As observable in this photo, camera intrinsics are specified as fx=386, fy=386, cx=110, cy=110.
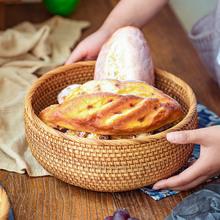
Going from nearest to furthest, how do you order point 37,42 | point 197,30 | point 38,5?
point 197,30, point 37,42, point 38,5

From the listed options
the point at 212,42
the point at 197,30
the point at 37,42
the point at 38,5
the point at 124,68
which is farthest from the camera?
the point at 38,5

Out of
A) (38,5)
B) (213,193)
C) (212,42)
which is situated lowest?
(38,5)

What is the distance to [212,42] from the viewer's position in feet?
3.90

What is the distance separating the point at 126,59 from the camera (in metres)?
0.91

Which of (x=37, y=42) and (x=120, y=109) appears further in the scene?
(x=37, y=42)

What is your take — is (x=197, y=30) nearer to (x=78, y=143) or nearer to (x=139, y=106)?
(x=139, y=106)

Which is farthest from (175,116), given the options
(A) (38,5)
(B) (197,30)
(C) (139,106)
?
(A) (38,5)

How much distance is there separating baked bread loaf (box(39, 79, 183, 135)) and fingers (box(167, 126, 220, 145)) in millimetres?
62

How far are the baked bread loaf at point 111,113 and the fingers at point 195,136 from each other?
0.06 metres

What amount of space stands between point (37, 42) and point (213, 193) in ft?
3.04

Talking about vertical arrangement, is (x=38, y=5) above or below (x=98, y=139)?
below

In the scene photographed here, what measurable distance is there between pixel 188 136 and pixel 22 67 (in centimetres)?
78

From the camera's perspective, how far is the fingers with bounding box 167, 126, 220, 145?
0.72 meters

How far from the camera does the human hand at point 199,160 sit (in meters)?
0.73
